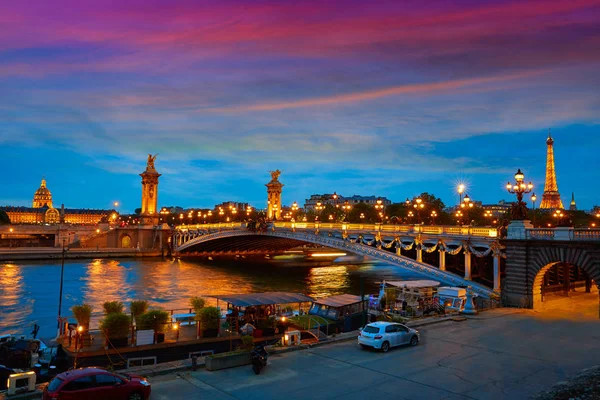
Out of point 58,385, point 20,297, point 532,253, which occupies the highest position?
point 532,253

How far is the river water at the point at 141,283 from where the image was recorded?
41.0 meters

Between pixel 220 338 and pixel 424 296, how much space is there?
609 inches

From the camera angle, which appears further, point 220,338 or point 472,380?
point 220,338

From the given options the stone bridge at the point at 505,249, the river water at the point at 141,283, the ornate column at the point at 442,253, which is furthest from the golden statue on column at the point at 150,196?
the ornate column at the point at 442,253

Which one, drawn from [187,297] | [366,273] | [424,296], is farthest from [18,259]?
[424,296]

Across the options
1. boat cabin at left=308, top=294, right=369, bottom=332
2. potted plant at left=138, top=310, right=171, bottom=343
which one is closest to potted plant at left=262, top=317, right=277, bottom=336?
boat cabin at left=308, top=294, right=369, bottom=332

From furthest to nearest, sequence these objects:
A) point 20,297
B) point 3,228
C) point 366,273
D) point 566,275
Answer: point 3,228
point 366,273
point 20,297
point 566,275

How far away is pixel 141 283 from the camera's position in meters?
59.1

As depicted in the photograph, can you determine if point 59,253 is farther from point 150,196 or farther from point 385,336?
point 385,336

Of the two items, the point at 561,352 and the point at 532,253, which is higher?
the point at 532,253

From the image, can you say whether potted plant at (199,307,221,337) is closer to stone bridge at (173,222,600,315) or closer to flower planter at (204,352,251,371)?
flower planter at (204,352,251,371)

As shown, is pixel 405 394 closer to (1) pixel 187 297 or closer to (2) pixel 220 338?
(2) pixel 220 338

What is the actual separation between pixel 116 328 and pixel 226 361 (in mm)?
5555

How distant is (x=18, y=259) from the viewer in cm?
8469
